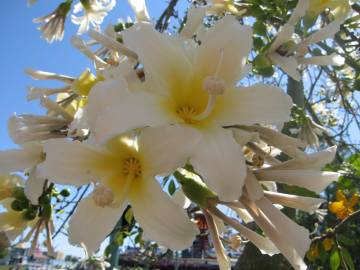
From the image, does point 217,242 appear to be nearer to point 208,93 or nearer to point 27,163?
point 208,93

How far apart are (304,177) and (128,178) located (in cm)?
30

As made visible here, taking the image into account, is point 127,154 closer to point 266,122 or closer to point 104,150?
point 104,150

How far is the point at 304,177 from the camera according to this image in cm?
71

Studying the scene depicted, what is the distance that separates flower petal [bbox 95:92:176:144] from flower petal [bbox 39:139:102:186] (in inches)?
3.8

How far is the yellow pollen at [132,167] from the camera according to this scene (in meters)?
0.71

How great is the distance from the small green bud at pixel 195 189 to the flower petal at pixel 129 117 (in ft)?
0.47

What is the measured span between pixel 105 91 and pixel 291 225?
1.18 feet

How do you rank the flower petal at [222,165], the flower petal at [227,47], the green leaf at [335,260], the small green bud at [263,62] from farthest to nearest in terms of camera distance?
the green leaf at [335,260] < the small green bud at [263,62] < the flower petal at [227,47] < the flower petal at [222,165]

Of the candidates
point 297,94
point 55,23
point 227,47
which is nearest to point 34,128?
point 227,47

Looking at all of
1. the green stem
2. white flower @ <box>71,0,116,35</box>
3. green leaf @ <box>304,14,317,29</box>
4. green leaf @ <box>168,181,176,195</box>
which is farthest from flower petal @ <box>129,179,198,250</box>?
the green stem

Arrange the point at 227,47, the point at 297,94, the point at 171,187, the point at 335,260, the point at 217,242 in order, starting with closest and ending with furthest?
the point at 227,47
the point at 217,242
the point at 171,187
the point at 335,260
the point at 297,94

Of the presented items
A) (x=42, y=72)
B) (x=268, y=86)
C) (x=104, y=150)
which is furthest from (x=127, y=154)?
(x=42, y=72)

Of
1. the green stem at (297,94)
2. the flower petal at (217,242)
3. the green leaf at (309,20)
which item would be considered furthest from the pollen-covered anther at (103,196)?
the green stem at (297,94)

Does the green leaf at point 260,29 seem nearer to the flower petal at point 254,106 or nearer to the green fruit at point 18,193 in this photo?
the flower petal at point 254,106
